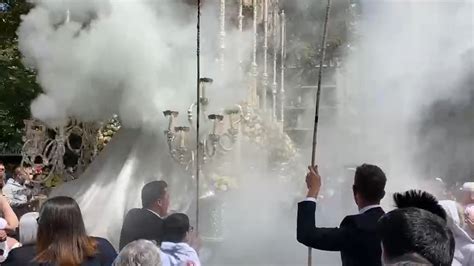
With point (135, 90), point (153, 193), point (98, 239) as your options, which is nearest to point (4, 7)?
point (135, 90)

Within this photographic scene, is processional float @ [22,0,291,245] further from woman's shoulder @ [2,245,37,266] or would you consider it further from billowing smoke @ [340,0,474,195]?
billowing smoke @ [340,0,474,195]

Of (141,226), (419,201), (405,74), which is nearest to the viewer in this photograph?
(419,201)

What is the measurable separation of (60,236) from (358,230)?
124 cm

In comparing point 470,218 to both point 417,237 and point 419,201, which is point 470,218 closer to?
point 419,201

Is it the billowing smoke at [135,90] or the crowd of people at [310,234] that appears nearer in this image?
the crowd of people at [310,234]

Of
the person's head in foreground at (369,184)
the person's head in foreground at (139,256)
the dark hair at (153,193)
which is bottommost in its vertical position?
the dark hair at (153,193)

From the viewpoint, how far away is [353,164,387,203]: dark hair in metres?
3.04

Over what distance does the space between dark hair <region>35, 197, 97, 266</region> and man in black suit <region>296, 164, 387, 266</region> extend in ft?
3.05

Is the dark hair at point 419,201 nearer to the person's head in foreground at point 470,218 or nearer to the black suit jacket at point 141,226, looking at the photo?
the black suit jacket at point 141,226

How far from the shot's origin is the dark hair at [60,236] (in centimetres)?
281

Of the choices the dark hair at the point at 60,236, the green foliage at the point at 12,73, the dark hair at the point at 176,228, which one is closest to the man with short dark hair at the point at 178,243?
the dark hair at the point at 176,228

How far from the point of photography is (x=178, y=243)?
352 centimetres

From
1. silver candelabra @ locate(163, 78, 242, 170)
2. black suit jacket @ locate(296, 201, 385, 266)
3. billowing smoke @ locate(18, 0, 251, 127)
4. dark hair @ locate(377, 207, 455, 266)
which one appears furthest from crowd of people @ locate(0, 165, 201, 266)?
billowing smoke @ locate(18, 0, 251, 127)

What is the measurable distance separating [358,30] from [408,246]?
1585 cm
